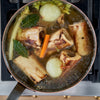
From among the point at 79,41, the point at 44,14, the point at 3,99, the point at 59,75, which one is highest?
the point at 44,14

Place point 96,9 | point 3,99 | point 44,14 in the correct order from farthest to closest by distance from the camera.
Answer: point 3,99 → point 96,9 → point 44,14

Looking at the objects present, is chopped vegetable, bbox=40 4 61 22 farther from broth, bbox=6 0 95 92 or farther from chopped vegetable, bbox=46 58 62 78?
chopped vegetable, bbox=46 58 62 78

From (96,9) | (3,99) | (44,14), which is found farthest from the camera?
(3,99)

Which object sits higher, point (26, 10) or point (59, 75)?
point (26, 10)

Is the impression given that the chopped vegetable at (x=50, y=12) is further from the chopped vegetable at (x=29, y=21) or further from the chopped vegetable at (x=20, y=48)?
the chopped vegetable at (x=20, y=48)

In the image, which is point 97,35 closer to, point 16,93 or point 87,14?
point 87,14

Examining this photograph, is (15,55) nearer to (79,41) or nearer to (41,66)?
(41,66)

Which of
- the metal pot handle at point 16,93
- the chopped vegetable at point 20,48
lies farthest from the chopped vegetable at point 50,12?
the metal pot handle at point 16,93

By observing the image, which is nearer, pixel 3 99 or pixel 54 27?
pixel 54 27

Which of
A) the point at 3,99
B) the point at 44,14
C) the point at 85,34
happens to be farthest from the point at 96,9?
the point at 3,99
